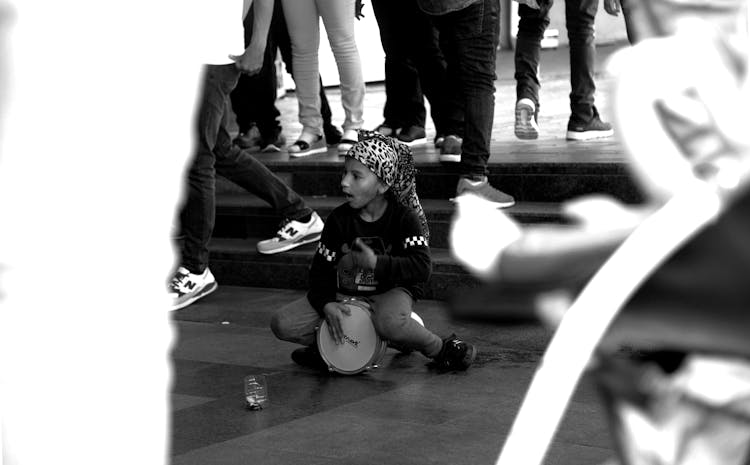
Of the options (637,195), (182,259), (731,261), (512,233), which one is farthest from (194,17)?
(182,259)

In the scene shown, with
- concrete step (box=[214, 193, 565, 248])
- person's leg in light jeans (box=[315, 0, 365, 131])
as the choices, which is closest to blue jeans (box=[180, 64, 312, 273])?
concrete step (box=[214, 193, 565, 248])

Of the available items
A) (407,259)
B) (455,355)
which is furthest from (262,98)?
(455,355)

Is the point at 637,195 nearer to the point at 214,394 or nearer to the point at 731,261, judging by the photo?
the point at 214,394

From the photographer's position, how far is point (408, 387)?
4.33m

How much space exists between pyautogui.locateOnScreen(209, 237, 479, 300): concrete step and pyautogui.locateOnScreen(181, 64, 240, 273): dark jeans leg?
48 cm

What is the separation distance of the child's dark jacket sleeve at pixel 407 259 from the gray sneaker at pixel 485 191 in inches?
44.9

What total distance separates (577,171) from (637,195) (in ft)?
1.25

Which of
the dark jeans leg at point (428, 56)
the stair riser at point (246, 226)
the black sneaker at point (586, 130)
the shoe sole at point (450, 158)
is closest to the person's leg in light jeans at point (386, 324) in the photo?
the shoe sole at point (450, 158)

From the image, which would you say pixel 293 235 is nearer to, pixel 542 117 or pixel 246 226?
pixel 246 226

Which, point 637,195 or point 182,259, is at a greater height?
point 637,195

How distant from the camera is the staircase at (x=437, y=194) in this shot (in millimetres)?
5762

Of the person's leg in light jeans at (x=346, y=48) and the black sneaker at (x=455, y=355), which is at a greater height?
the person's leg in light jeans at (x=346, y=48)

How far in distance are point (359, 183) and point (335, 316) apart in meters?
0.49

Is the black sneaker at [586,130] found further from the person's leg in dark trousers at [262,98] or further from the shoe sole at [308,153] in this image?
the person's leg in dark trousers at [262,98]
